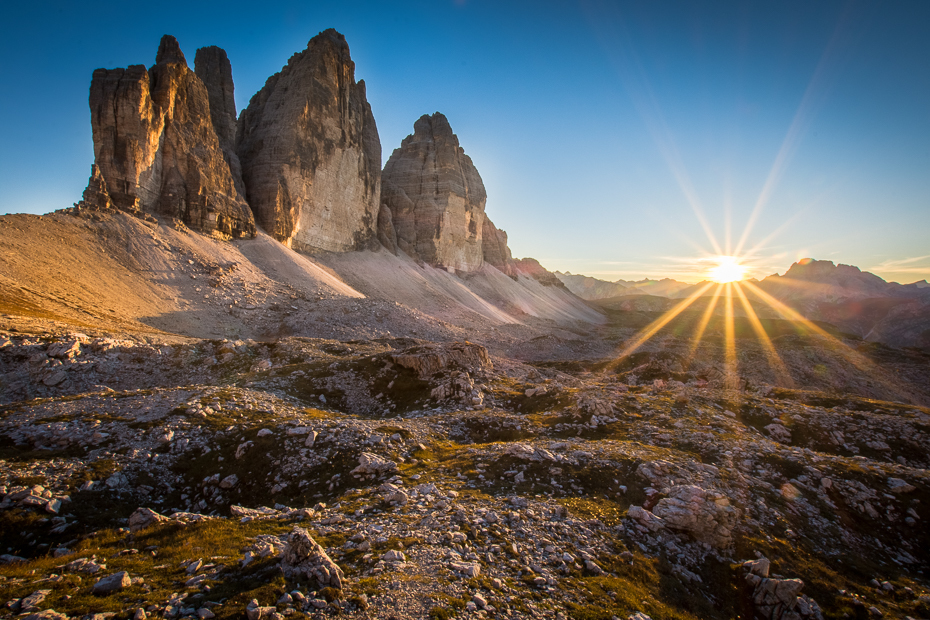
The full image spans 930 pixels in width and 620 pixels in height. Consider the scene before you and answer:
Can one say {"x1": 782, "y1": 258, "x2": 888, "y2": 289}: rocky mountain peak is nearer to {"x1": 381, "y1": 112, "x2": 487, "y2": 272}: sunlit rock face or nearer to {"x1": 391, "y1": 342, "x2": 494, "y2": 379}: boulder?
{"x1": 381, "y1": 112, "x2": 487, "y2": 272}: sunlit rock face

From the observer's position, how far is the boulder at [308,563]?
6266mm

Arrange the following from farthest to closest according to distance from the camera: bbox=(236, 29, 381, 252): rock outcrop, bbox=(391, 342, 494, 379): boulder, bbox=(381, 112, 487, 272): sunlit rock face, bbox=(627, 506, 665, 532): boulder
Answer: bbox=(381, 112, 487, 272): sunlit rock face, bbox=(236, 29, 381, 252): rock outcrop, bbox=(391, 342, 494, 379): boulder, bbox=(627, 506, 665, 532): boulder

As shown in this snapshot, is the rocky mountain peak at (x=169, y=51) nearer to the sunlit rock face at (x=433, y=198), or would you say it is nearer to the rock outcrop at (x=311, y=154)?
the rock outcrop at (x=311, y=154)

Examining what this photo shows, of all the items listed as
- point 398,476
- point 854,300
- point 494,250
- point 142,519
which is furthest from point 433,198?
point 854,300

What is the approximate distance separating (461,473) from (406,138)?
347ft

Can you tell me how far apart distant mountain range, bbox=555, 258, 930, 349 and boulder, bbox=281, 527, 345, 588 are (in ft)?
313

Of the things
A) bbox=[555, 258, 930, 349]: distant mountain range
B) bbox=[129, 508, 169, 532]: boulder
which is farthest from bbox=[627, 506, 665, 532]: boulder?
bbox=[555, 258, 930, 349]: distant mountain range

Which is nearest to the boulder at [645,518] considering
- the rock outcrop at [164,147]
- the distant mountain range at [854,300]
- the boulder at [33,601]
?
the boulder at [33,601]

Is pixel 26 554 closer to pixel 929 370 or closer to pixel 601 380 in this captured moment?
pixel 601 380

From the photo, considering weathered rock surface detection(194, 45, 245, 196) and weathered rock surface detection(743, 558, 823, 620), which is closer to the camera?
weathered rock surface detection(743, 558, 823, 620)

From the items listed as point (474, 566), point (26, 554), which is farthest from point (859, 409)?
point (26, 554)

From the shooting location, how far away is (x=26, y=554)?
7.59m

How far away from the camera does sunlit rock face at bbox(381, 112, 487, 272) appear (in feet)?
305

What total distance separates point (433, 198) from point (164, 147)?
55242 mm
